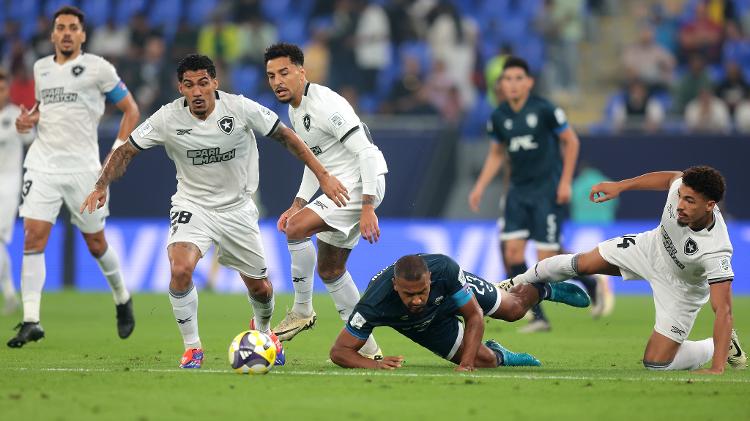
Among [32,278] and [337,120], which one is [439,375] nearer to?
[337,120]

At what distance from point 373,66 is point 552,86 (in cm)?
301

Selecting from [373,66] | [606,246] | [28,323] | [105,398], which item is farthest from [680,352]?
[373,66]

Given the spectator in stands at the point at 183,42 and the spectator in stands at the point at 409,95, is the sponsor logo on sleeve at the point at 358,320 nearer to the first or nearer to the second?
the spectator in stands at the point at 409,95

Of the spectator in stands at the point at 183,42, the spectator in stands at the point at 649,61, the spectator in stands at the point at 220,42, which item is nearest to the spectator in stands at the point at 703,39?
the spectator in stands at the point at 649,61

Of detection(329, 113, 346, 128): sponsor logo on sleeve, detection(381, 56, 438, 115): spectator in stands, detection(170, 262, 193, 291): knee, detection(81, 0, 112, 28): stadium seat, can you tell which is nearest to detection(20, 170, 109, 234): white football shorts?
detection(170, 262, 193, 291): knee

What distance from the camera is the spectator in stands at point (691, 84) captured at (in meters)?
20.2

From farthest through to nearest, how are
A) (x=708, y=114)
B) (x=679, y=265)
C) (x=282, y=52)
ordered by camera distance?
(x=708, y=114)
(x=282, y=52)
(x=679, y=265)

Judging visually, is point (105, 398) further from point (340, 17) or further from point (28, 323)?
point (340, 17)

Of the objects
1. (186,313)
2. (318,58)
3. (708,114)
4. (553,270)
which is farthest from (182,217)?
(318,58)

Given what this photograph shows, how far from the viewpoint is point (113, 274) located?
1170 cm

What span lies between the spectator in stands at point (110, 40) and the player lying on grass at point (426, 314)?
1405cm

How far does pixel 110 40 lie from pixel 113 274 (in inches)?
444

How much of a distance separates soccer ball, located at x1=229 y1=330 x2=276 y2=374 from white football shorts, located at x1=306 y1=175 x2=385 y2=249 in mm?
1360

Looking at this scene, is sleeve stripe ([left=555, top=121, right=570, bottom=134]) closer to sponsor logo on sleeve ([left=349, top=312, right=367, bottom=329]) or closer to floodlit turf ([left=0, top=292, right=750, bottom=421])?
floodlit turf ([left=0, top=292, right=750, bottom=421])
